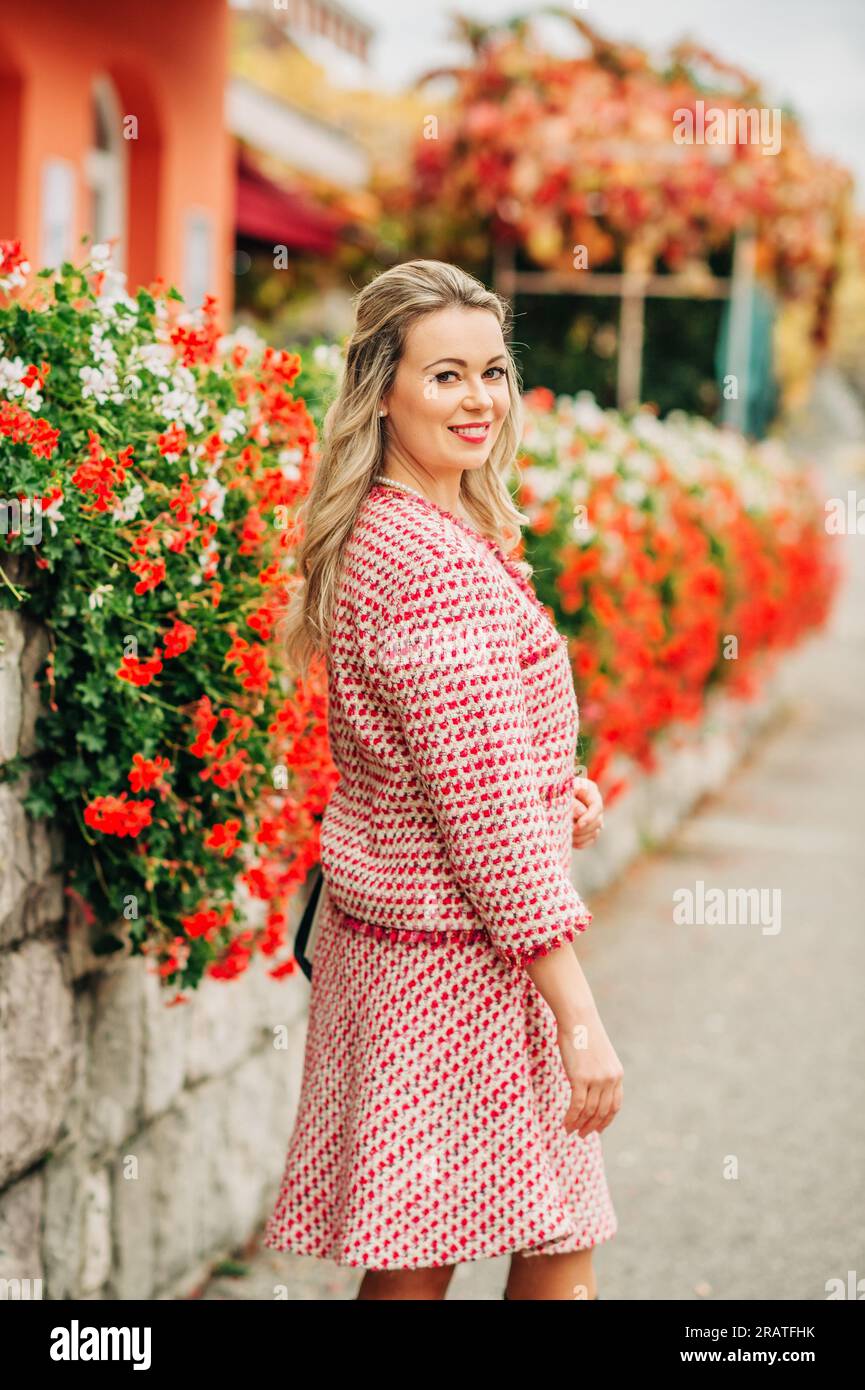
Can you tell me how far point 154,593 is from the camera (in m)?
2.69

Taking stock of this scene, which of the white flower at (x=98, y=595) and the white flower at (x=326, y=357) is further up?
the white flower at (x=326, y=357)

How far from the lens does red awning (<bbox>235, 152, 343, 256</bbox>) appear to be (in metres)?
9.95

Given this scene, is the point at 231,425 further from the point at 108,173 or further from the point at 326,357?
the point at 108,173

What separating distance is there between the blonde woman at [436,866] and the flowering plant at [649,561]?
5.80 feet

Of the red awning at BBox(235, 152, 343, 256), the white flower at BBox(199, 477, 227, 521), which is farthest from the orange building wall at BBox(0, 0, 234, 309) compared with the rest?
the white flower at BBox(199, 477, 227, 521)

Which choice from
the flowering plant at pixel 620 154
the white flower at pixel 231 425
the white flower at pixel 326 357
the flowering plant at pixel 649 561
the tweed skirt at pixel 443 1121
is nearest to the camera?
the tweed skirt at pixel 443 1121

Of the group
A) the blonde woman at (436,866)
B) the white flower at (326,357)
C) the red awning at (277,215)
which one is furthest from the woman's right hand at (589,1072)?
the red awning at (277,215)

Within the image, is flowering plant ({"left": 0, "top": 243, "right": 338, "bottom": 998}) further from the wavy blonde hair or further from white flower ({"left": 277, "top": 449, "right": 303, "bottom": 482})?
the wavy blonde hair

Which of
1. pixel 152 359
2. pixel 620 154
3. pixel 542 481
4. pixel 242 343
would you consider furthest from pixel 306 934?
pixel 620 154

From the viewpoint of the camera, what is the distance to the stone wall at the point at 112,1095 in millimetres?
2684

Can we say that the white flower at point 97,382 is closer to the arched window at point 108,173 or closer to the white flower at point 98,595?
the white flower at point 98,595

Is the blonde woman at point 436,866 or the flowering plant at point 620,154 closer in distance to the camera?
the blonde woman at point 436,866

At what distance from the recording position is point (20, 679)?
2607 millimetres

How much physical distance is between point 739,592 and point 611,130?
15.1ft
